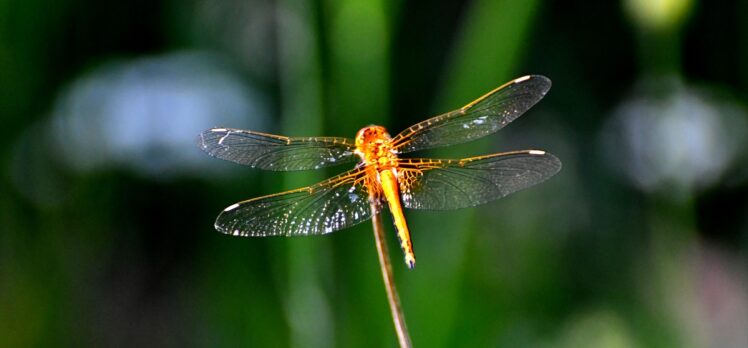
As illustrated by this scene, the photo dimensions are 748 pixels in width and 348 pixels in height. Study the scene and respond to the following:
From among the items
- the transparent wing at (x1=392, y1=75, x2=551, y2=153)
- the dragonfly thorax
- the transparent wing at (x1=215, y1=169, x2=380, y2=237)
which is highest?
the transparent wing at (x1=392, y1=75, x2=551, y2=153)

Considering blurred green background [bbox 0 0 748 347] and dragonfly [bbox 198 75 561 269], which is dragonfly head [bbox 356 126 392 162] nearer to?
dragonfly [bbox 198 75 561 269]

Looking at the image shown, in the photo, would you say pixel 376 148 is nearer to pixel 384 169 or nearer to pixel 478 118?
pixel 384 169

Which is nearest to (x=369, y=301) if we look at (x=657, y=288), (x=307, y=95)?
(x=307, y=95)

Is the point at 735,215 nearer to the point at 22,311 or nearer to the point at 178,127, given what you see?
the point at 178,127

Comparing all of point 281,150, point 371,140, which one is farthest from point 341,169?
point 371,140

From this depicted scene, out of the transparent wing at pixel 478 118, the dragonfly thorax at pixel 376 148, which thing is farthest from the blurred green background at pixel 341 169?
the dragonfly thorax at pixel 376 148

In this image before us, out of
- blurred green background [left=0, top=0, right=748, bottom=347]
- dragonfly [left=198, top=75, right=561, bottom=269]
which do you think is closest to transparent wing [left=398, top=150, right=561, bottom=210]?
dragonfly [left=198, top=75, right=561, bottom=269]

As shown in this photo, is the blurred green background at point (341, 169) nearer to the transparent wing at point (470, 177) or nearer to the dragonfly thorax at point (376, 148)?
the transparent wing at point (470, 177)
